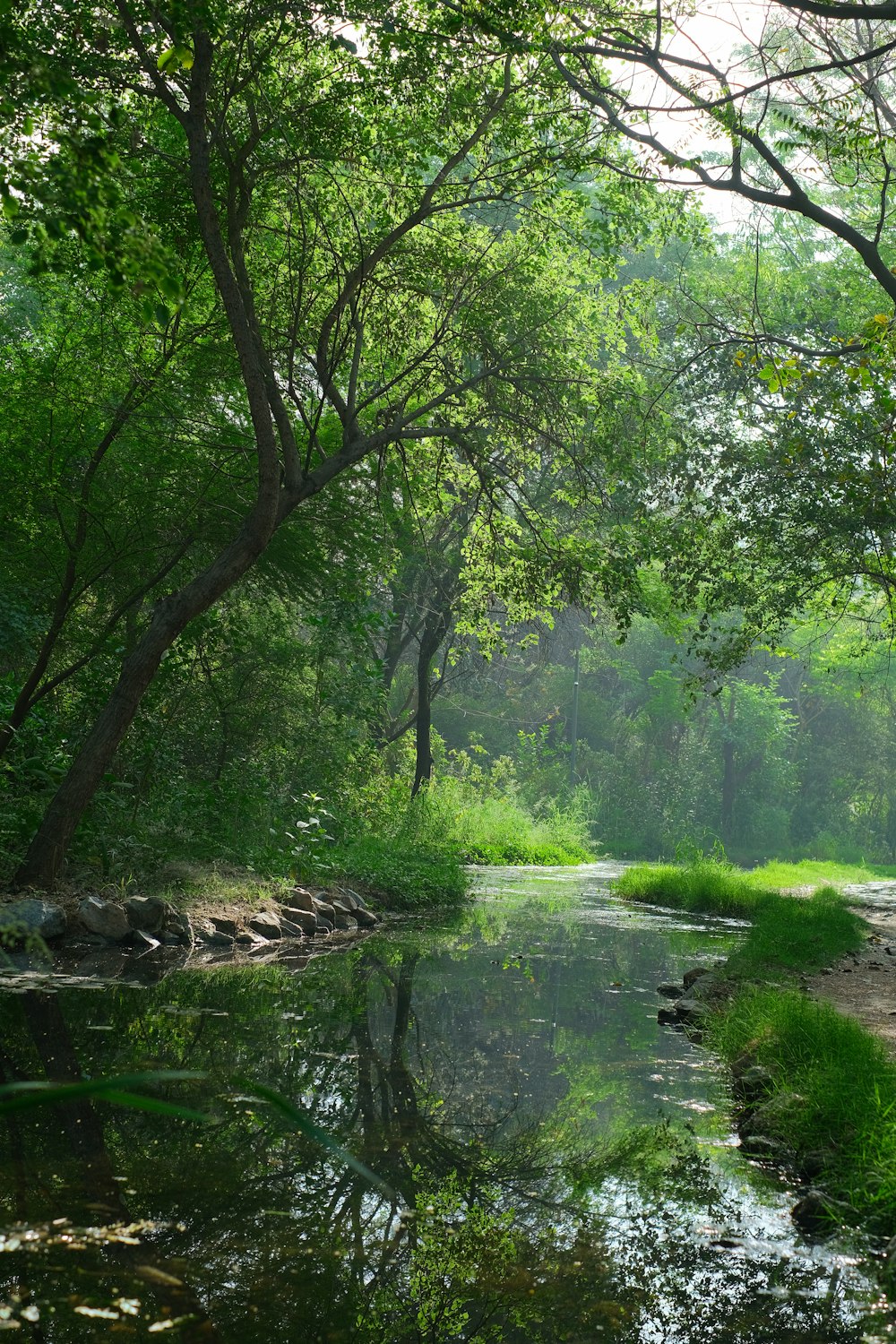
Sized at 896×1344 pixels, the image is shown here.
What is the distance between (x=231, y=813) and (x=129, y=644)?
7.66 ft

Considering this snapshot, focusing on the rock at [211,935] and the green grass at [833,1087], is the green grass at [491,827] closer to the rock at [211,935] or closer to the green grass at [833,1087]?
the rock at [211,935]

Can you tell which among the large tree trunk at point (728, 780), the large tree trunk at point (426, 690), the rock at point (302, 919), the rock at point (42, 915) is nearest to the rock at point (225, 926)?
the rock at point (302, 919)

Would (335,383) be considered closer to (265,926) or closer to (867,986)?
(265,926)

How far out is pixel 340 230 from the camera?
1140 cm

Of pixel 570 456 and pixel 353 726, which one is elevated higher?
pixel 570 456

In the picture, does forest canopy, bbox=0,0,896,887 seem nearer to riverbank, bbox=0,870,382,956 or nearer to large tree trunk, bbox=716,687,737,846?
riverbank, bbox=0,870,382,956

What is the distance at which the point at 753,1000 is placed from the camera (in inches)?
300

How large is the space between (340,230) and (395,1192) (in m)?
9.63

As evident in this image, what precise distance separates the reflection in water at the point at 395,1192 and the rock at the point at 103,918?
67.6 inches

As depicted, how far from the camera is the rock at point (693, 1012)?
321 inches

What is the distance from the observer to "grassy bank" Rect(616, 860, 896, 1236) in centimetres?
448

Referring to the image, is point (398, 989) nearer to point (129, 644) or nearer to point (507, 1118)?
point (507, 1118)

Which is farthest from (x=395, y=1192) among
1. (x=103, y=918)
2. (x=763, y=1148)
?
(x=103, y=918)

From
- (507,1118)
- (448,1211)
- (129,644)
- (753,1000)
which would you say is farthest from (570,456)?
(448,1211)
